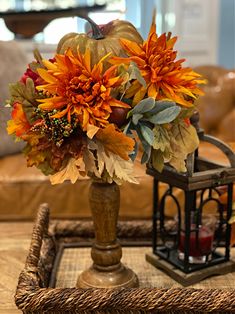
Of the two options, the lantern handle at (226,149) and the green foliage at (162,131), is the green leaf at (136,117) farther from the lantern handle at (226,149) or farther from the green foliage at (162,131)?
the lantern handle at (226,149)

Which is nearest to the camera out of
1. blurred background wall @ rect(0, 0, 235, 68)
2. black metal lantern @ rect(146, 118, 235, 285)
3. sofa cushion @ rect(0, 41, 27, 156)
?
black metal lantern @ rect(146, 118, 235, 285)

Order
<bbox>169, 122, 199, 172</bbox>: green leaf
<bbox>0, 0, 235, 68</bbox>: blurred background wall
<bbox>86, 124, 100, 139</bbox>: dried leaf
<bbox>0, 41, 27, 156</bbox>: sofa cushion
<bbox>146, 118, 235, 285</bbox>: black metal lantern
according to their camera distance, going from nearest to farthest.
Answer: <bbox>86, 124, 100, 139</bbox>: dried leaf, <bbox>169, 122, 199, 172</bbox>: green leaf, <bbox>146, 118, 235, 285</bbox>: black metal lantern, <bbox>0, 41, 27, 156</bbox>: sofa cushion, <bbox>0, 0, 235, 68</bbox>: blurred background wall

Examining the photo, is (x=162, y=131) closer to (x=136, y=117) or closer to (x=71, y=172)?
(x=136, y=117)

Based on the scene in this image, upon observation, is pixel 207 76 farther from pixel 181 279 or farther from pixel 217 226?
pixel 181 279

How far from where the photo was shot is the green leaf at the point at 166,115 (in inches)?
36.4

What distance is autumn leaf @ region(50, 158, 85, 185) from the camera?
0.92m

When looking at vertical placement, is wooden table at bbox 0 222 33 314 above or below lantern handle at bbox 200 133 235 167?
below

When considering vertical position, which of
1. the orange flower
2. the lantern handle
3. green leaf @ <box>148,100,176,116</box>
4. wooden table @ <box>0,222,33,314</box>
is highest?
green leaf @ <box>148,100,176,116</box>

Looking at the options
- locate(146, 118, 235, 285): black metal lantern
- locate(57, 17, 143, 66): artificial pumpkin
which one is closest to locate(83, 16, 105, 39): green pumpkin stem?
locate(57, 17, 143, 66): artificial pumpkin

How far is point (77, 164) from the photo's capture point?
0.93 meters

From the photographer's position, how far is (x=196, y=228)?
3.97 feet

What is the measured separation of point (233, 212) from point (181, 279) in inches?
7.9

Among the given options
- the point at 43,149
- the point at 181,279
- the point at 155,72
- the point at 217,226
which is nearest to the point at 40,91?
the point at 43,149

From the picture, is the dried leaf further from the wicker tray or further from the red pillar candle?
the red pillar candle
